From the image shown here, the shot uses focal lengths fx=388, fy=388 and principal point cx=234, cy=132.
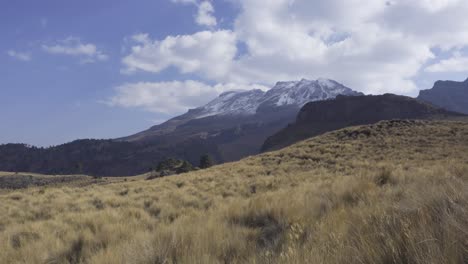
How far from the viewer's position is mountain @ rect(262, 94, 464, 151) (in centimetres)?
12725

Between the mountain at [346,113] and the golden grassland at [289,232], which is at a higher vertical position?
the mountain at [346,113]

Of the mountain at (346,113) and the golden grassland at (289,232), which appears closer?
the golden grassland at (289,232)

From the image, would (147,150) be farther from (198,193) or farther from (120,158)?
(198,193)

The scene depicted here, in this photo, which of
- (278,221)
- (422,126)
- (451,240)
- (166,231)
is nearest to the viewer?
Answer: (451,240)

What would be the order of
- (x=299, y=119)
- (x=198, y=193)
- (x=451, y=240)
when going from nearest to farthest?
(x=451, y=240) < (x=198, y=193) < (x=299, y=119)

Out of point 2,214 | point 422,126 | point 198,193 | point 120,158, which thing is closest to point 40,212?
point 2,214

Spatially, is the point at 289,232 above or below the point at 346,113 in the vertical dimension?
below

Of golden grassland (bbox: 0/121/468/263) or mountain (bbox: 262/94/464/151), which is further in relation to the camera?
mountain (bbox: 262/94/464/151)

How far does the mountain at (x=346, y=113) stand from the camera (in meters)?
127

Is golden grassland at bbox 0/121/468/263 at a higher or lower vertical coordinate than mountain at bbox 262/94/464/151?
lower

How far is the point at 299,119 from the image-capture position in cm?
15188

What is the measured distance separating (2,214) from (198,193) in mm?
6788

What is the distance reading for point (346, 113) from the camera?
146 meters

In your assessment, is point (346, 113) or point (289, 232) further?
point (346, 113)
